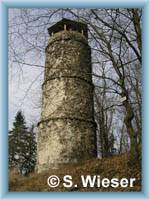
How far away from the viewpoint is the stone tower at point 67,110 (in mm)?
10961

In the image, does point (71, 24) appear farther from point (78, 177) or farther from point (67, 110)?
point (78, 177)

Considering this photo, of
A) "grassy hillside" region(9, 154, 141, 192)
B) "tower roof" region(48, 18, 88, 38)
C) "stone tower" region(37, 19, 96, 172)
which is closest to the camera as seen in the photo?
"grassy hillside" region(9, 154, 141, 192)

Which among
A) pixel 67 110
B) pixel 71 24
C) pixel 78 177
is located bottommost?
pixel 78 177

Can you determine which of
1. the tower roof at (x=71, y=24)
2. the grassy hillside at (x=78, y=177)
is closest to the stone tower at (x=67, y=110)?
the tower roof at (x=71, y=24)

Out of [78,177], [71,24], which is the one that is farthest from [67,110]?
[78,177]

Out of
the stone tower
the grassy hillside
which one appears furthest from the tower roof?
the grassy hillside

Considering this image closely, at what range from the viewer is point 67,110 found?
11828 mm

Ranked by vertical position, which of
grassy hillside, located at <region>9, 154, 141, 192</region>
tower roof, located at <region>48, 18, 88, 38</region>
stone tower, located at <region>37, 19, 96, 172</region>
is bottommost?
grassy hillside, located at <region>9, 154, 141, 192</region>

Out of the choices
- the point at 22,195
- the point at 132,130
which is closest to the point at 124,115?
the point at 132,130

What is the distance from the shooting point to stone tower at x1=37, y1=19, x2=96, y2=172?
36.0ft

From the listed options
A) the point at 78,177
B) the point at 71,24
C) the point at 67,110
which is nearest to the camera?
the point at 78,177

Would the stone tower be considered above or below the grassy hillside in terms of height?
above

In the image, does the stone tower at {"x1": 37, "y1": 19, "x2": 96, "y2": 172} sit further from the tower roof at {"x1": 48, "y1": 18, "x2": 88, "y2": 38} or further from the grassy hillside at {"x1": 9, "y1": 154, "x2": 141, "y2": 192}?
the grassy hillside at {"x1": 9, "y1": 154, "x2": 141, "y2": 192}
